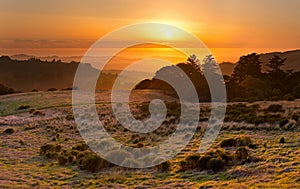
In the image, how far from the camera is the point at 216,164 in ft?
60.2

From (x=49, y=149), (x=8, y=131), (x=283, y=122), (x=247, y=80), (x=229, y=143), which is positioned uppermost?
(x=247, y=80)

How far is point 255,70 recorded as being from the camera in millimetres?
75625

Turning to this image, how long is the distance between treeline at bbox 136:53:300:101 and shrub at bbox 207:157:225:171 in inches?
1332

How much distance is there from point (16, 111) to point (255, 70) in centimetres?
4919

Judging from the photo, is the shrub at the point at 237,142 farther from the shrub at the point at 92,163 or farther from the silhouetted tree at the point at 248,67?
the silhouetted tree at the point at 248,67

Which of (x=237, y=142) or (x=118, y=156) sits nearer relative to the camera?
(x=118, y=156)

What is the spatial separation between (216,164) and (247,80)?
50815mm

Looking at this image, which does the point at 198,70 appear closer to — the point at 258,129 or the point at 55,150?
the point at 258,129

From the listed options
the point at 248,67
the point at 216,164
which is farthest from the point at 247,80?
the point at 216,164

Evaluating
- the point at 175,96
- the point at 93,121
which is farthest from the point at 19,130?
the point at 175,96

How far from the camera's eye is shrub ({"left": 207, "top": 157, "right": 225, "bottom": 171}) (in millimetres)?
18266

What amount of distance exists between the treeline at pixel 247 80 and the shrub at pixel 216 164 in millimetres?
33834

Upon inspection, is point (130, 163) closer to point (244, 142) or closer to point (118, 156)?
point (118, 156)

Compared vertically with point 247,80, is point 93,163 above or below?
below
